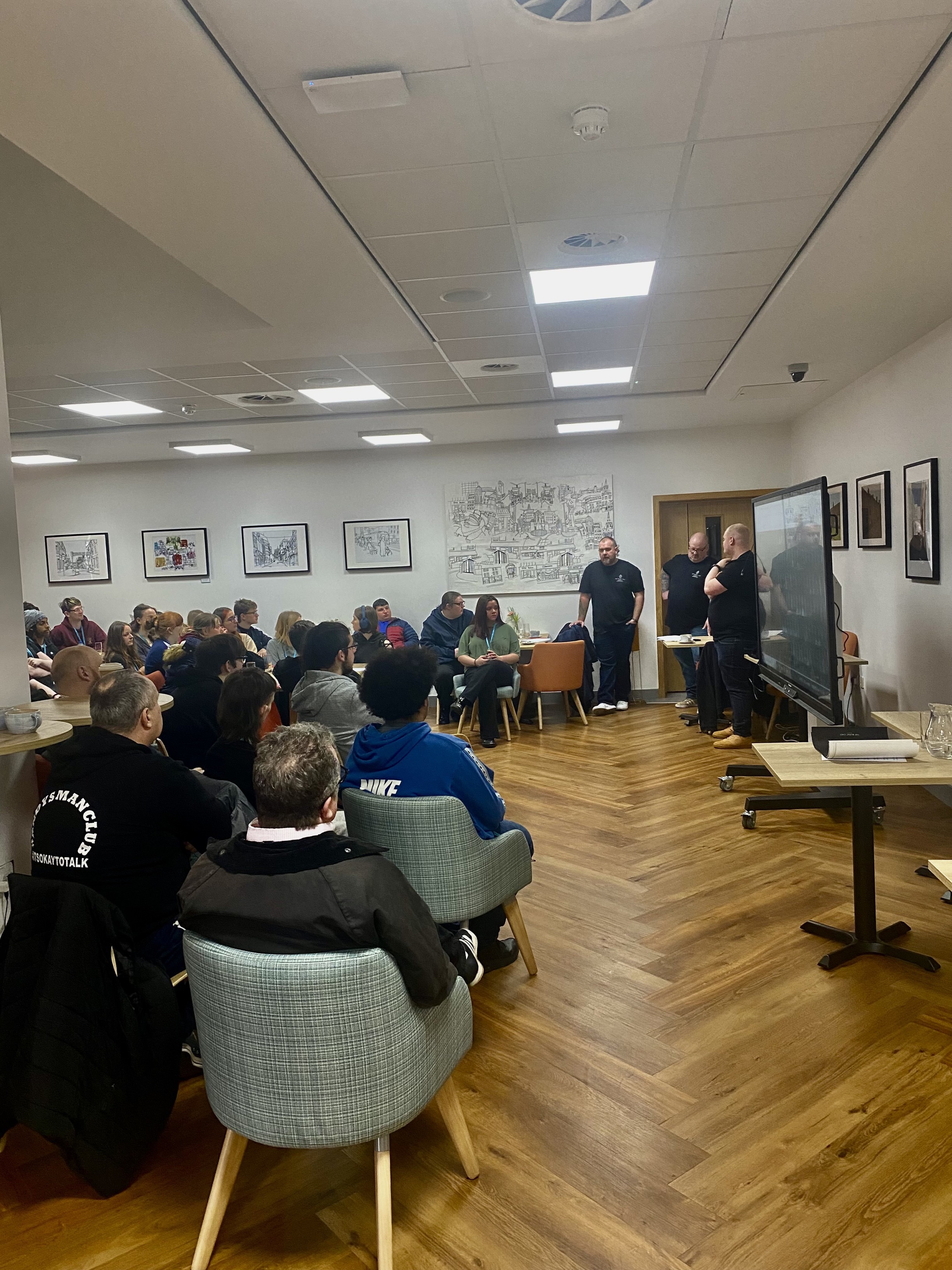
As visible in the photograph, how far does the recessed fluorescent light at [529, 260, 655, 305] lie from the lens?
4062mm

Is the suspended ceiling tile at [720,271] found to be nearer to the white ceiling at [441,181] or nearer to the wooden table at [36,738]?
the white ceiling at [441,181]

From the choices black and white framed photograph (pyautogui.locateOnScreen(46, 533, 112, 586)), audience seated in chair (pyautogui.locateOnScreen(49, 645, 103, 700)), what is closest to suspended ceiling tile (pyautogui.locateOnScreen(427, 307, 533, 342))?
audience seated in chair (pyautogui.locateOnScreen(49, 645, 103, 700))

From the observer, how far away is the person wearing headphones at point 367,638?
754cm

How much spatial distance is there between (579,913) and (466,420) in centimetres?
519

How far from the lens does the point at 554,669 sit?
8023mm

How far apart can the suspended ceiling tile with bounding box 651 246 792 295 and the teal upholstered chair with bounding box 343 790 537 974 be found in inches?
107

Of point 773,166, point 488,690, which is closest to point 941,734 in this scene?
point 773,166

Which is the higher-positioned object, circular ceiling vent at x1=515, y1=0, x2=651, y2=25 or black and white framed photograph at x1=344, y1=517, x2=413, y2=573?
circular ceiling vent at x1=515, y1=0, x2=651, y2=25

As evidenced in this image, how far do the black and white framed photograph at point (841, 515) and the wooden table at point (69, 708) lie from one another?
555cm

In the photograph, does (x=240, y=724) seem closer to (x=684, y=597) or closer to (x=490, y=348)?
(x=490, y=348)

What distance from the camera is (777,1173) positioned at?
2.17m

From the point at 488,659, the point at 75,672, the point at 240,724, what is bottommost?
the point at 488,659

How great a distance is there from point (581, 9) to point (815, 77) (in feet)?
2.55

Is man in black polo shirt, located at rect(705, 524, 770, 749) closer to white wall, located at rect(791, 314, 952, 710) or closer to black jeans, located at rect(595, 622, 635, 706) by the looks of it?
white wall, located at rect(791, 314, 952, 710)
